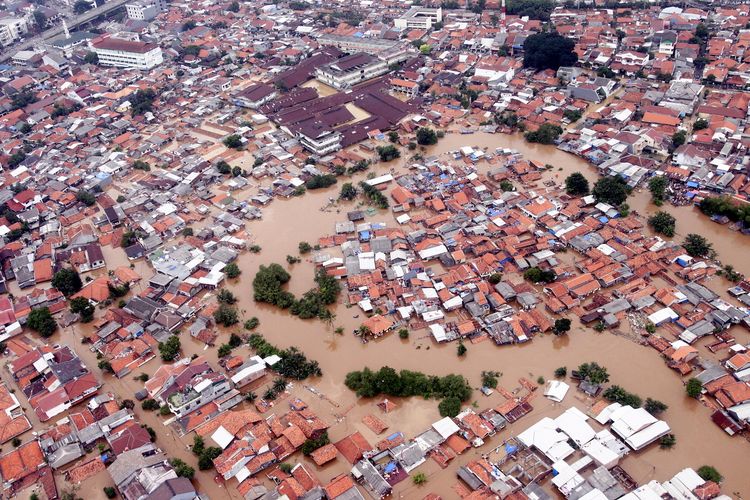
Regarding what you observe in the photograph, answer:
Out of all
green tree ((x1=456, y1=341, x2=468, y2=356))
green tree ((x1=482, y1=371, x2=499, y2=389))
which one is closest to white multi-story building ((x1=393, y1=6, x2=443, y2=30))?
green tree ((x1=456, y1=341, x2=468, y2=356))

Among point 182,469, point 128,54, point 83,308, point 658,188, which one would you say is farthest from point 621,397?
point 128,54

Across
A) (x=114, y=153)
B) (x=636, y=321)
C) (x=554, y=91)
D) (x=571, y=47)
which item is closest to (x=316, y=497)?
(x=636, y=321)

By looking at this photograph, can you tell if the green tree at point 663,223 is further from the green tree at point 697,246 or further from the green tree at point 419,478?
the green tree at point 419,478

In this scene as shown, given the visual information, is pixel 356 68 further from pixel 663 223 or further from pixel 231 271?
pixel 663 223

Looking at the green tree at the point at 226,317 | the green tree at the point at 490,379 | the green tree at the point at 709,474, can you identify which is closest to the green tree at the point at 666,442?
the green tree at the point at 709,474

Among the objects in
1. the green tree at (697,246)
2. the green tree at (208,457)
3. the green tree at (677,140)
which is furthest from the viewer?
the green tree at (677,140)

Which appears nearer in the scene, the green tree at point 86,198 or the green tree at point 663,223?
the green tree at point 663,223

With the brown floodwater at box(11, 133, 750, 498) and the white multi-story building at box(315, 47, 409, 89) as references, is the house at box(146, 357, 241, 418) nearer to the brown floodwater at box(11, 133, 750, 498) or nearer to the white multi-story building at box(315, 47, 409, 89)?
the brown floodwater at box(11, 133, 750, 498)

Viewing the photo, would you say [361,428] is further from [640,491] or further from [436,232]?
[436,232]
